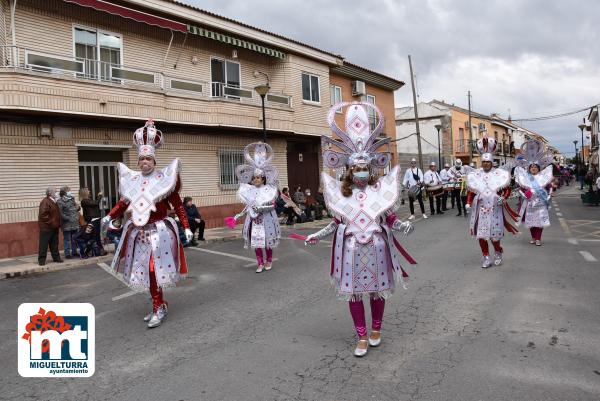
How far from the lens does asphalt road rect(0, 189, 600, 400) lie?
3.75 metres

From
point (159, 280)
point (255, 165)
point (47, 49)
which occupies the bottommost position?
point (159, 280)

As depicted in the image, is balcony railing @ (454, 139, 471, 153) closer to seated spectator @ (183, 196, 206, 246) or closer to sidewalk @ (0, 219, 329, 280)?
seated spectator @ (183, 196, 206, 246)

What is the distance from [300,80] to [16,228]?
12.3 m

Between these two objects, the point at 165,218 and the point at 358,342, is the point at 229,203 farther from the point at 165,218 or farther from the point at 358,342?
the point at 358,342

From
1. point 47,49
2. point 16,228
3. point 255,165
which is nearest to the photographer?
point 255,165

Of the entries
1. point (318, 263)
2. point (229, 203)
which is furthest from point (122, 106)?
point (318, 263)

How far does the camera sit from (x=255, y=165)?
873 centimetres

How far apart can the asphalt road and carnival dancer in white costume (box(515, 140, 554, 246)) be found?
1952 mm

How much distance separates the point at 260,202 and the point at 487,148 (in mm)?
4147

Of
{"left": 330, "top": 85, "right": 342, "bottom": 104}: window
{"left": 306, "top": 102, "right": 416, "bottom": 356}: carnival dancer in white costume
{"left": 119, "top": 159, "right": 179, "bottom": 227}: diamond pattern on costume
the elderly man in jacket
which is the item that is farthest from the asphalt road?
{"left": 330, "top": 85, "right": 342, "bottom": 104}: window

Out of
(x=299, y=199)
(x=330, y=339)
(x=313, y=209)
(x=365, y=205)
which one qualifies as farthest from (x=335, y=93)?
(x=330, y=339)

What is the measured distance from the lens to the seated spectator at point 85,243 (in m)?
11.1

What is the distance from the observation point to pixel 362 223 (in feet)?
14.8

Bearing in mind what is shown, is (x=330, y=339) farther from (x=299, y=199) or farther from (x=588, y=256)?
(x=299, y=199)
